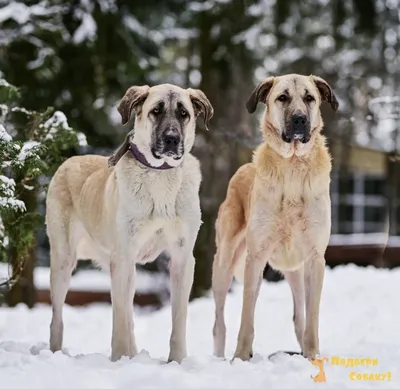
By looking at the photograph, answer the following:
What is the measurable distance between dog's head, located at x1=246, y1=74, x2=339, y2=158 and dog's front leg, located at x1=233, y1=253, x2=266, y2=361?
82cm

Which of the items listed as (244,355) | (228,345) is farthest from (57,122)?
(244,355)

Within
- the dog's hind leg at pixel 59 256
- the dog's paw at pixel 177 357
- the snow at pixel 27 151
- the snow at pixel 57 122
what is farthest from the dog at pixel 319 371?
the snow at pixel 57 122

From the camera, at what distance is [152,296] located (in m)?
17.6


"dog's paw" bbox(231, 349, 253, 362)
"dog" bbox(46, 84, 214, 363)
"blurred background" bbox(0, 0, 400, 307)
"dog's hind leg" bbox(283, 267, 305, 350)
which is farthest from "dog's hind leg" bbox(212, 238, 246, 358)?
"blurred background" bbox(0, 0, 400, 307)

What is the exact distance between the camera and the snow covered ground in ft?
14.6

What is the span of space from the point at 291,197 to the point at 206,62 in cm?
763

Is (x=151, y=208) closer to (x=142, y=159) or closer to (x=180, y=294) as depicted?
(x=142, y=159)

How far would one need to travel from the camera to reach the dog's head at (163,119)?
5.20 meters

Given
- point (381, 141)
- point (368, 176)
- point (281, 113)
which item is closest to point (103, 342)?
point (281, 113)

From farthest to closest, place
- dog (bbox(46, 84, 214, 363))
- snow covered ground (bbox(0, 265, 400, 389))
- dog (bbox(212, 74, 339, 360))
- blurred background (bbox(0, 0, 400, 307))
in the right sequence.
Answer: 1. blurred background (bbox(0, 0, 400, 307))
2. dog (bbox(212, 74, 339, 360))
3. dog (bbox(46, 84, 214, 363))
4. snow covered ground (bbox(0, 265, 400, 389))

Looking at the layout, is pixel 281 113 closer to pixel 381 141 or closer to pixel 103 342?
pixel 103 342

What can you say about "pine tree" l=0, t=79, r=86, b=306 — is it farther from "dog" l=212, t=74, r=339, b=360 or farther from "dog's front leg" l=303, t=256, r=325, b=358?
"dog's front leg" l=303, t=256, r=325, b=358

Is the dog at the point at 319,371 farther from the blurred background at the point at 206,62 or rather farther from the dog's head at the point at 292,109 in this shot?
the blurred background at the point at 206,62

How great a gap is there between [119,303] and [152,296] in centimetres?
1228
